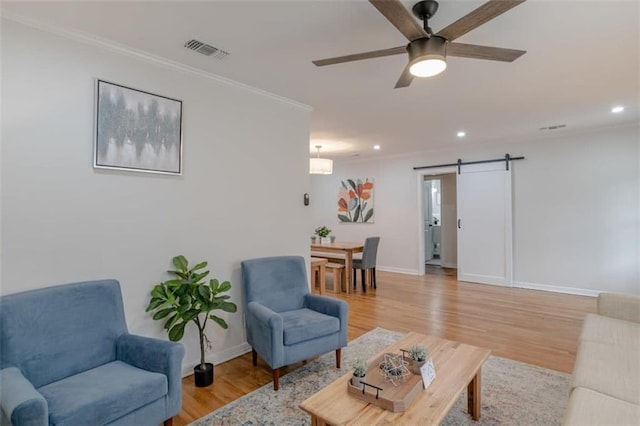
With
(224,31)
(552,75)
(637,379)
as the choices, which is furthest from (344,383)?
(552,75)

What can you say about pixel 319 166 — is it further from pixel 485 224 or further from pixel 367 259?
pixel 485 224

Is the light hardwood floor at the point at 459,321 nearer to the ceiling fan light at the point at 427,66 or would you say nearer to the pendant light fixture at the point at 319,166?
the pendant light fixture at the point at 319,166

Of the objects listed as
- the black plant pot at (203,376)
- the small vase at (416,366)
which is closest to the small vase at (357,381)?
the small vase at (416,366)

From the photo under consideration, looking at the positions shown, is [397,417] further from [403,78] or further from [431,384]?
[403,78]

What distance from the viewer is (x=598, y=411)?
56.4 inches

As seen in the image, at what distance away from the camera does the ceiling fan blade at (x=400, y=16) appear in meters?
1.45

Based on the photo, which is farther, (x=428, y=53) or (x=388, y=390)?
(x=428, y=53)

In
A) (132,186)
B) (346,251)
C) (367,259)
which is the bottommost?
(367,259)

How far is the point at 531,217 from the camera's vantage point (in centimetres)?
547

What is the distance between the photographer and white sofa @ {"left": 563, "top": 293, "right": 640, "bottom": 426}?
4.64 ft

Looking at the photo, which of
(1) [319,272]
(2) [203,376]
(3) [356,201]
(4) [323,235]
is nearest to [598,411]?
(2) [203,376]

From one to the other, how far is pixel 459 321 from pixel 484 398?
1.72m

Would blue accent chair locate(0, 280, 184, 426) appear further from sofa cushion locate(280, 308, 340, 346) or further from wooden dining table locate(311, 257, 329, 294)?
wooden dining table locate(311, 257, 329, 294)

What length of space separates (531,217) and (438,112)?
2786 millimetres
